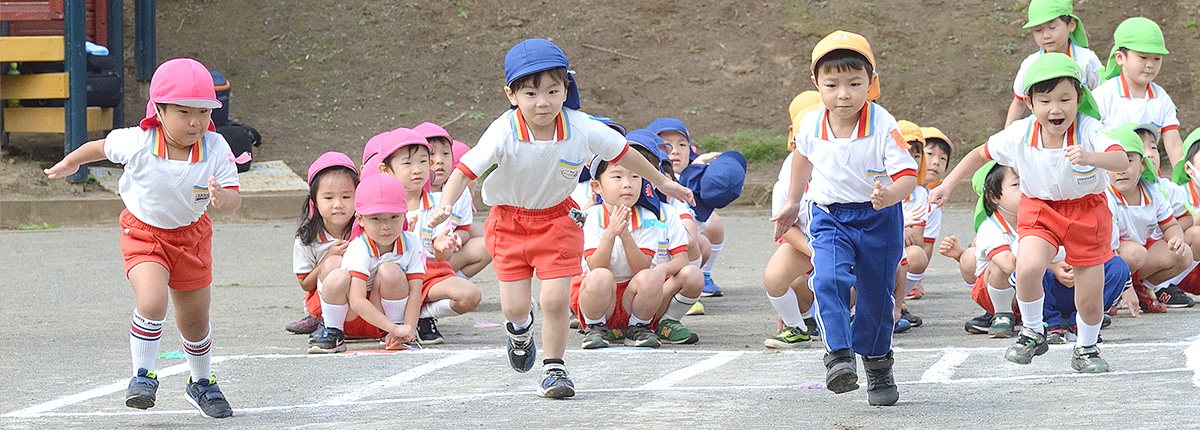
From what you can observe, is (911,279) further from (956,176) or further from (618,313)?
(956,176)

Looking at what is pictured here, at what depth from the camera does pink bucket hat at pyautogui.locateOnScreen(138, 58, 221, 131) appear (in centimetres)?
547

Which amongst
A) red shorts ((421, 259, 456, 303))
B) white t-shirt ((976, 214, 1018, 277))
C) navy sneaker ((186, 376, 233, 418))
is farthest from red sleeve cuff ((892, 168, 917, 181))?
red shorts ((421, 259, 456, 303))

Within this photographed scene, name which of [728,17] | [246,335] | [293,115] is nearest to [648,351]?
[246,335]

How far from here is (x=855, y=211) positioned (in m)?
5.52

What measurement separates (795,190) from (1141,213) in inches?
134

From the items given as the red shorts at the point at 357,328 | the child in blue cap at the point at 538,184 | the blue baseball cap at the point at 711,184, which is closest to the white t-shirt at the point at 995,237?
the blue baseball cap at the point at 711,184

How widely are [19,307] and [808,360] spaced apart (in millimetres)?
5390

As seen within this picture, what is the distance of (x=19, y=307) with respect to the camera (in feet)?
29.6

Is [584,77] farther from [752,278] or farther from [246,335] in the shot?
[246,335]

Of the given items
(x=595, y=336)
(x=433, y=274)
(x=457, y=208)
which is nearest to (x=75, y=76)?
(x=457, y=208)

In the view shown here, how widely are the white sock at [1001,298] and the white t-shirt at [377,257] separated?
10.5 ft

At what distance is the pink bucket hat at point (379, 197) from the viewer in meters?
7.32

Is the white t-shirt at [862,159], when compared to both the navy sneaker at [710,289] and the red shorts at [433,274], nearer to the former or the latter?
the red shorts at [433,274]

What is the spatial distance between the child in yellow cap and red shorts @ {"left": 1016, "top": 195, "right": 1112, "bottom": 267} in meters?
1.05
